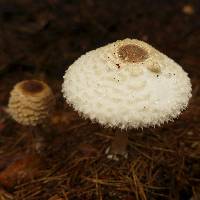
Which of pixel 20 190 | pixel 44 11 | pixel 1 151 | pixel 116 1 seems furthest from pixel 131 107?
pixel 116 1

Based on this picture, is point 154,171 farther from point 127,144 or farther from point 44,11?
point 44,11

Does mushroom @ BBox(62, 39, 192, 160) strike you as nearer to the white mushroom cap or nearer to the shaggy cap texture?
the white mushroom cap

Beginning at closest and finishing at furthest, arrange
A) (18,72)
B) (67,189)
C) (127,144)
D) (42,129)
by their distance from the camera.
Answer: (67,189) < (127,144) < (42,129) < (18,72)

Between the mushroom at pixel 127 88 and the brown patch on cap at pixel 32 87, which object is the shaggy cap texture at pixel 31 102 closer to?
the brown patch on cap at pixel 32 87

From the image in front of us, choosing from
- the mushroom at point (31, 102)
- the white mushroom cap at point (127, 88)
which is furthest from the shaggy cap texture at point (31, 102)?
the white mushroom cap at point (127, 88)

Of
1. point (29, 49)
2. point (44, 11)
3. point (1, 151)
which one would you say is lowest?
point (1, 151)

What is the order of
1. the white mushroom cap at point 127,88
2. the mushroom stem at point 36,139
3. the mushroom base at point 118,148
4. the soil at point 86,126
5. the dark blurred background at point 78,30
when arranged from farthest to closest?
the dark blurred background at point 78,30 → the mushroom stem at point 36,139 → the mushroom base at point 118,148 → the soil at point 86,126 → the white mushroom cap at point 127,88

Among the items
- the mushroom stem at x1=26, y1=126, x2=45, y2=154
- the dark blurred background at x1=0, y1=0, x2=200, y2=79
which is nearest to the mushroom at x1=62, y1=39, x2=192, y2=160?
the mushroom stem at x1=26, y1=126, x2=45, y2=154

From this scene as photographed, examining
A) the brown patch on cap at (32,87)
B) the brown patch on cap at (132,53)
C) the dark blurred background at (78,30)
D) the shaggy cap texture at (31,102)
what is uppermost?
the dark blurred background at (78,30)
